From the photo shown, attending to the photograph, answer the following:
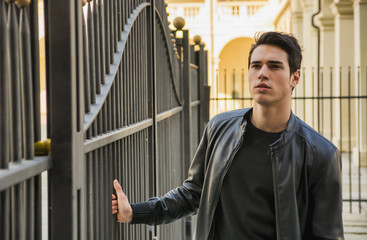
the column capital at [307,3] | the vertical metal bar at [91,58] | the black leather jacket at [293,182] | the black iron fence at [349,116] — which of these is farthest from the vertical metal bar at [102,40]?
the column capital at [307,3]

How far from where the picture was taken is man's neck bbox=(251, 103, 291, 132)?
76.0 inches

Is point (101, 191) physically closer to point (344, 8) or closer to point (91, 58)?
point (91, 58)

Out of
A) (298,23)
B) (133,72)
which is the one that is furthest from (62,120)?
(298,23)

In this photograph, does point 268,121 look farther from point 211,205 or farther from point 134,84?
point 134,84

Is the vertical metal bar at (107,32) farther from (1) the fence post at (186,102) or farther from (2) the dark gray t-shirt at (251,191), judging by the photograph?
(1) the fence post at (186,102)

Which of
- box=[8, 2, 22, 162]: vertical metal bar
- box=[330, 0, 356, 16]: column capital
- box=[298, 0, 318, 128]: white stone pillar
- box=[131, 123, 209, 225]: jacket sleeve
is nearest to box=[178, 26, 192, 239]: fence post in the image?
box=[131, 123, 209, 225]: jacket sleeve

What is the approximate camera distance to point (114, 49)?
83.4 inches

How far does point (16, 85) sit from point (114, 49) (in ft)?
3.32

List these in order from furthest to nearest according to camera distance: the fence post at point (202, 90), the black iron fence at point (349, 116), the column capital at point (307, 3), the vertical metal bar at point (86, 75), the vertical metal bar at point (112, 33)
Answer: the column capital at point (307, 3)
the black iron fence at point (349, 116)
the fence post at point (202, 90)
the vertical metal bar at point (112, 33)
the vertical metal bar at point (86, 75)

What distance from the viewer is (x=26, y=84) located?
3.95ft

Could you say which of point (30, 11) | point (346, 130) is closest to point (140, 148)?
point (30, 11)

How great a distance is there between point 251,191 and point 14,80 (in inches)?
41.3

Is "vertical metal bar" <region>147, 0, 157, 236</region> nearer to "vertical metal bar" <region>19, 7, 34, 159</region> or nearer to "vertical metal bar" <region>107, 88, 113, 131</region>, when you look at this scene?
"vertical metal bar" <region>107, 88, 113, 131</region>

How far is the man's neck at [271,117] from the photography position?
1.93 metres
